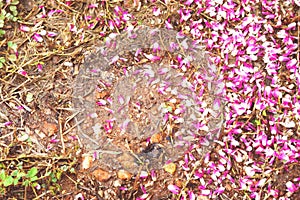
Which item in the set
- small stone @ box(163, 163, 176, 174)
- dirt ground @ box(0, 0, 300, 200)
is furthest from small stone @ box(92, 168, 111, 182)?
small stone @ box(163, 163, 176, 174)

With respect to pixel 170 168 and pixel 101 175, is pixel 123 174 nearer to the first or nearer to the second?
pixel 101 175

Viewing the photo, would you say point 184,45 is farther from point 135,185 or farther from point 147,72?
point 135,185

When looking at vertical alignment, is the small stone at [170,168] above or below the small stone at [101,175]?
above

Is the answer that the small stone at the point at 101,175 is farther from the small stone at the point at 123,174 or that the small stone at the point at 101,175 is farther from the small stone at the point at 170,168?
the small stone at the point at 170,168

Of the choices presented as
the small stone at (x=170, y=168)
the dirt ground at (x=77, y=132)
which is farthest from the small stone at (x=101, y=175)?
the small stone at (x=170, y=168)

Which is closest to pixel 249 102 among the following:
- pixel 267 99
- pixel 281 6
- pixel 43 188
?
pixel 267 99

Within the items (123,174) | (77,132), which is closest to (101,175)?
(123,174)
